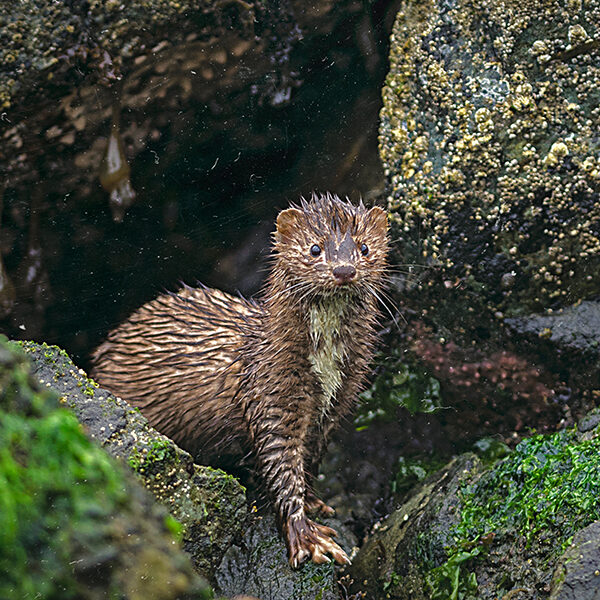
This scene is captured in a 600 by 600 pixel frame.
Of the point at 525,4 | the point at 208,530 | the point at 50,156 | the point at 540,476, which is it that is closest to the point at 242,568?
the point at 208,530

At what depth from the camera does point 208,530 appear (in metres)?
3.89

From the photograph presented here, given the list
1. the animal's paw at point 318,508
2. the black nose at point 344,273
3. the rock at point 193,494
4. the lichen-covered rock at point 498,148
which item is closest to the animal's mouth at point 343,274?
the black nose at point 344,273

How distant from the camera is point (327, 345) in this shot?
4.49 metres

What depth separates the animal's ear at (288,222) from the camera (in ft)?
14.2

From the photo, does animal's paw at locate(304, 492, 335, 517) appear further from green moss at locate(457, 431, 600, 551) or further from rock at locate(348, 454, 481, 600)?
green moss at locate(457, 431, 600, 551)

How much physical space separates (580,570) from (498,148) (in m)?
3.30

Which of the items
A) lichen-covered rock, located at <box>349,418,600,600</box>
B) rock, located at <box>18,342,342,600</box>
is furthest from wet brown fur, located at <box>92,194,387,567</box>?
lichen-covered rock, located at <box>349,418,600,600</box>

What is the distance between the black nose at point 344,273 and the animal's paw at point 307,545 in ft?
5.20

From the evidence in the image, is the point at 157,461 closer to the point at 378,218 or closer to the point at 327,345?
the point at 327,345

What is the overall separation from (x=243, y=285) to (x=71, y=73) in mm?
2176

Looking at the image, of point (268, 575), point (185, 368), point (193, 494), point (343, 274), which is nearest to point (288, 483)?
point (268, 575)

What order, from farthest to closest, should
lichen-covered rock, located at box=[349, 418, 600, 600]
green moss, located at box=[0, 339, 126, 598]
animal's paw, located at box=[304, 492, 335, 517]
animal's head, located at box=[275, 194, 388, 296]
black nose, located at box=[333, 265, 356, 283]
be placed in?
animal's paw, located at box=[304, 492, 335, 517] < animal's head, located at box=[275, 194, 388, 296] < black nose, located at box=[333, 265, 356, 283] < lichen-covered rock, located at box=[349, 418, 600, 600] < green moss, located at box=[0, 339, 126, 598]

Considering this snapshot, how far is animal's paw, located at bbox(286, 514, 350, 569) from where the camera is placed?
438 centimetres

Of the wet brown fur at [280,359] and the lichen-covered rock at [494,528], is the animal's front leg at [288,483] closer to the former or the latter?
the wet brown fur at [280,359]
